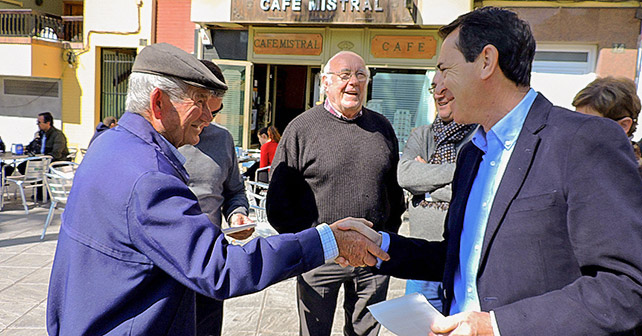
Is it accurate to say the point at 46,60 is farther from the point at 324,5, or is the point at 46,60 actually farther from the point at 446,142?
the point at 446,142

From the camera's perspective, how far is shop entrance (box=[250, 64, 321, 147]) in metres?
12.6

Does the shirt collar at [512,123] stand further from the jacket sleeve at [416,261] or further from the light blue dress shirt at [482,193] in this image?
A: the jacket sleeve at [416,261]

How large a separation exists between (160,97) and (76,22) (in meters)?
14.7

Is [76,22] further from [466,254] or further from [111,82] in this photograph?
[466,254]

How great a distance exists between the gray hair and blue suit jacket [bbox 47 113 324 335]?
0.14 metres

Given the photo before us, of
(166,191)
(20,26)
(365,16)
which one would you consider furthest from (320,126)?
(20,26)

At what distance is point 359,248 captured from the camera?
6.87 ft

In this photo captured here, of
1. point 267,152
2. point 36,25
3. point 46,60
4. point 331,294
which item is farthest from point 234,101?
point 331,294

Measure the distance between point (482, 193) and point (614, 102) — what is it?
1397 mm

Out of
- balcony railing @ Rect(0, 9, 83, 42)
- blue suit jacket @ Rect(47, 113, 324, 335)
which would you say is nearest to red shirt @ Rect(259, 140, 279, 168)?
blue suit jacket @ Rect(47, 113, 324, 335)

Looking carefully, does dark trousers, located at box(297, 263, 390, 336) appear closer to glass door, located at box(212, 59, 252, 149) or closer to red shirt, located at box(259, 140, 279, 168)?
red shirt, located at box(259, 140, 279, 168)

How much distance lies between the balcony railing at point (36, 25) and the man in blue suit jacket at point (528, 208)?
565 inches

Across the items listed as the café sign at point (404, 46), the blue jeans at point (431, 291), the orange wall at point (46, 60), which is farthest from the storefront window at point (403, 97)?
the orange wall at point (46, 60)

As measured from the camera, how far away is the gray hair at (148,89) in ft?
5.79
